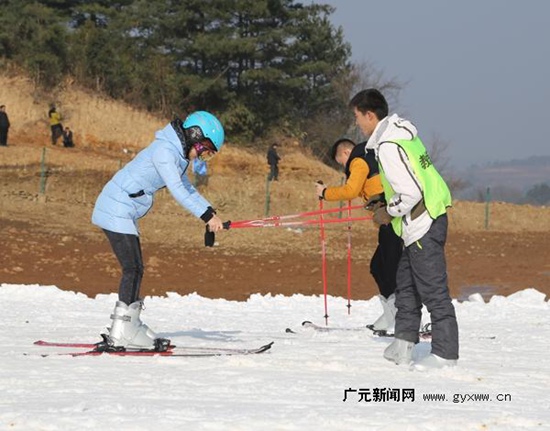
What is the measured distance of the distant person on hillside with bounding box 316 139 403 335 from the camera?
8.64m

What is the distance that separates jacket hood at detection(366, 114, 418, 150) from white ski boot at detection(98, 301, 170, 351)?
84.9 inches

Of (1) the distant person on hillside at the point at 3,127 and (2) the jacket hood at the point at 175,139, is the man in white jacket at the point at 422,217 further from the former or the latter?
(1) the distant person on hillside at the point at 3,127

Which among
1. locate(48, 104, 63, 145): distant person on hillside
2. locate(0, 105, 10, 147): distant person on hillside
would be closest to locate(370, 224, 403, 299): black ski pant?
locate(0, 105, 10, 147): distant person on hillside

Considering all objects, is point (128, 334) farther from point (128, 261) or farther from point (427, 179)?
point (427, 179)

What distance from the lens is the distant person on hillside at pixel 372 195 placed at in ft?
28.3

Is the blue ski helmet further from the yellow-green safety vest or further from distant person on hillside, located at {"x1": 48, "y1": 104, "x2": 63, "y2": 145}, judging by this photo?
distant person on hillside, located at {"x1": 48, "y1": 104, "x2": 63, "y2": 145}

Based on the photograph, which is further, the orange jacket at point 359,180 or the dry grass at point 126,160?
the dry grass at point 126,160

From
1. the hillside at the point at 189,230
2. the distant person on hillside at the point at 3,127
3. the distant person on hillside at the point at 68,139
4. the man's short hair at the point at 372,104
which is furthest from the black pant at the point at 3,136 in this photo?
the man's short hair at the point at 372,104

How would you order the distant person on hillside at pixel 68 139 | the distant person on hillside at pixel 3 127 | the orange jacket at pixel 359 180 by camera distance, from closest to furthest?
the orange jacket at pixel 359 180
the distant person on hillside at pixel 3 127
the distant person on hillside at pixel 68 139

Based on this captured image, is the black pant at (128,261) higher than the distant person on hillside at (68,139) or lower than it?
lower

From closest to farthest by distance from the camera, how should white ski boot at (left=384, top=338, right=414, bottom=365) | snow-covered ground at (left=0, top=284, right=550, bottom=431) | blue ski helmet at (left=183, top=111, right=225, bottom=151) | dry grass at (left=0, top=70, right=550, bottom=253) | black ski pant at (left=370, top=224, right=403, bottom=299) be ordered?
snow-covered ground at (left=0, top=284, right=550, bottom=431) → white ski boot at (left=384, top=338, right=414, bottom=365) → blue ski helmet at (left=183, top=111, right=225, bottom=151) → black ski pant at (left=370, top=224, right=403, bottom=299) → dry grass at (left=0, top=70, right=550, bottom=253)

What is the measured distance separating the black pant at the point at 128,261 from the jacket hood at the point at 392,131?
1906mm

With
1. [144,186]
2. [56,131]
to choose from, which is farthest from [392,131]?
[56,131]

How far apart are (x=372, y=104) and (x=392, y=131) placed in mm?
480
